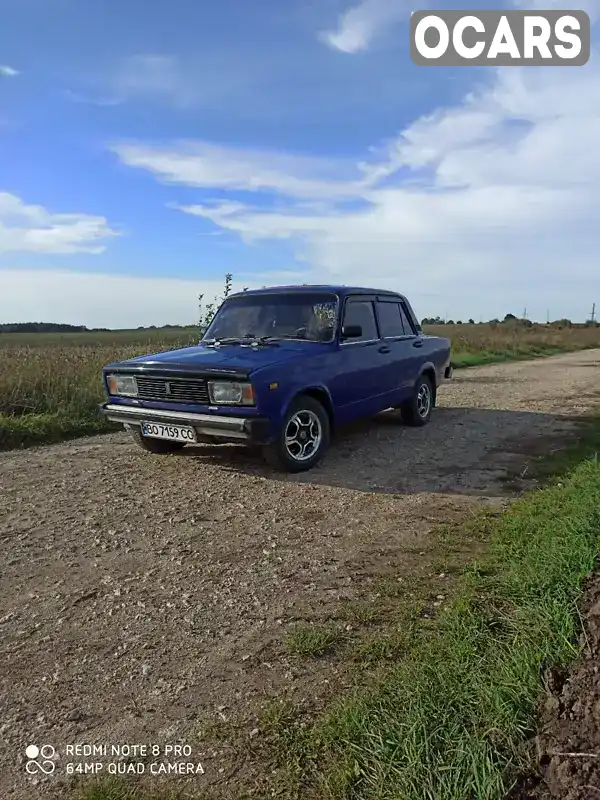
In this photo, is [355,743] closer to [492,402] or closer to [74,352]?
[492,402]

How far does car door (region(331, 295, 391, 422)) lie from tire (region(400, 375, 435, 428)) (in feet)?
3.15

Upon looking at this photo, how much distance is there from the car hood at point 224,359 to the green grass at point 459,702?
2.82 meters

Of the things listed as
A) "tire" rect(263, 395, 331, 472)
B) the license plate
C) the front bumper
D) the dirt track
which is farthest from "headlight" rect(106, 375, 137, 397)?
"tire" rect(263, 395, 331, 472)

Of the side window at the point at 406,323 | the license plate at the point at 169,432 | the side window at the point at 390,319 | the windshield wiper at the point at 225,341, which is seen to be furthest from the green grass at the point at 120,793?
the side window at the point at 406,323

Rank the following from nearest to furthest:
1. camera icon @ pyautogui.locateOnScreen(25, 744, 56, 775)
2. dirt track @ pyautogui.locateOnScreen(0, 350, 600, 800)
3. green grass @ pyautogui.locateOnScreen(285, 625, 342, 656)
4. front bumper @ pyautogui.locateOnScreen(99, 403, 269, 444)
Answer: camera icon @ pyautogui.locateOnScreen(25, 744, 56, 775) < dirt track @ pyautogui.locateOnScreen(0, 350, 600, 800) < green grass @ pyautogui.locateOnScreen(285, 625, 342, 656) < front bumper @ pyautogui.locateOnScreen(99, 403, 269, 444)

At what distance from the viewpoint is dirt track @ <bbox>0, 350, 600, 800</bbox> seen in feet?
7.82

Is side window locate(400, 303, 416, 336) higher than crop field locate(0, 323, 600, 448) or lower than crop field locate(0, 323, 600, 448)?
higher

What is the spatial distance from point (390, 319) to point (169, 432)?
3.50m

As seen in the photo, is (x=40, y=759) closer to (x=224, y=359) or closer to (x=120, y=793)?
(x=120, y=793)

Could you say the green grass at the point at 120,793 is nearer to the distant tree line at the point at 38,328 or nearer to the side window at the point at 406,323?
the side window at the point at 406,323

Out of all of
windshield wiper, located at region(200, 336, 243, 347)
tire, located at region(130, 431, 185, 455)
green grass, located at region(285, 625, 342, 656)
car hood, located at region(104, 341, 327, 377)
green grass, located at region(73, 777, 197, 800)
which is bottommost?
green grass, located at region(73, 777, 197, 800)

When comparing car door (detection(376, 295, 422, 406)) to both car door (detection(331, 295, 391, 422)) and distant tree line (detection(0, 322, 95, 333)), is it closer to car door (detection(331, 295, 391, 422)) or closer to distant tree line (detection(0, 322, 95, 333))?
car door (detection(331, 295, 391, 422))

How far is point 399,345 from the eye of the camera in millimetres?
7836

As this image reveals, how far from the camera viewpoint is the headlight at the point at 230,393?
5258mm
